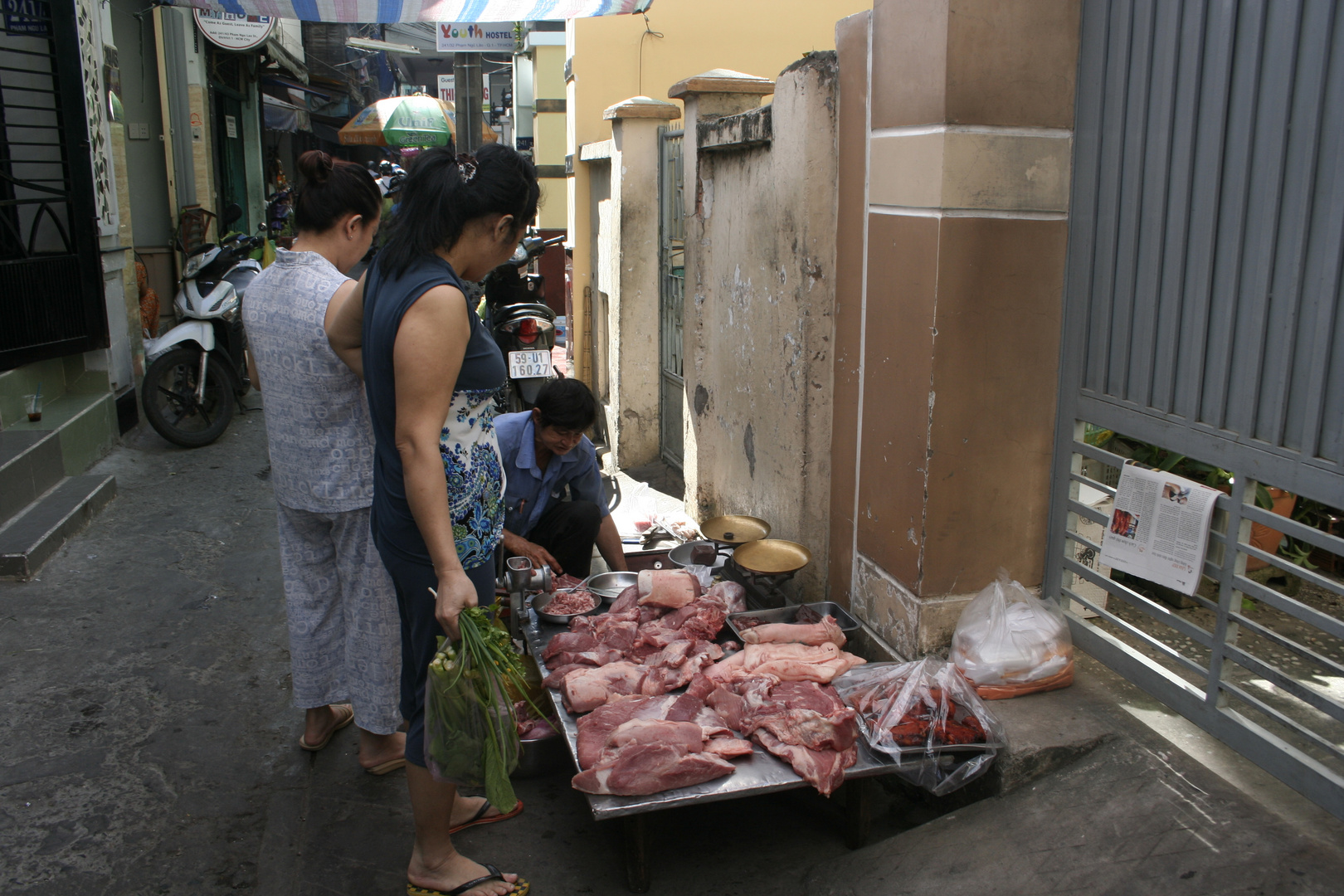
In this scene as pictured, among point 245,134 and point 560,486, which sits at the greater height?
point 245,134

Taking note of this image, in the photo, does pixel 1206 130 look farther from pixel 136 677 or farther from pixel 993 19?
pixel 136 677

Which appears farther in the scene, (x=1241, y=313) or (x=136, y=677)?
(x=136, y=677)

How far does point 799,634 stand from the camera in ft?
11.8

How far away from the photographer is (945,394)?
320 cm

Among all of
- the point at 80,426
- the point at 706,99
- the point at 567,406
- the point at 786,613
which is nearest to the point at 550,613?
the point at 567,406

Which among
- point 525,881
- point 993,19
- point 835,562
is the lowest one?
point 525,881

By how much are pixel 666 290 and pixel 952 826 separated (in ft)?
15.5

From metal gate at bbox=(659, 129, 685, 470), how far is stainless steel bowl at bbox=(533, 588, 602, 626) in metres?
2.58

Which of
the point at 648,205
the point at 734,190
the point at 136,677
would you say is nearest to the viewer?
the point at 136,677

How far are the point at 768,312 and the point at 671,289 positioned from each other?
2511 mm

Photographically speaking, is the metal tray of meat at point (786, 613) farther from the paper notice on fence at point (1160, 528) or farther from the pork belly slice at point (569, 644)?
the paper notice on fence at point (1160, 528)

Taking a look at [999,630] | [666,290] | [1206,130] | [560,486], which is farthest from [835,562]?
[666,290]

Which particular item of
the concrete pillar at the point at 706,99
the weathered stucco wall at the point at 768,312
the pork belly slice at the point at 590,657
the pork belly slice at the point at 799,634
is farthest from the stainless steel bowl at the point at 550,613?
the concrete pillar at the point at 706,99

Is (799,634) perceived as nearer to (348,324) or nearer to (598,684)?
(598,684)
